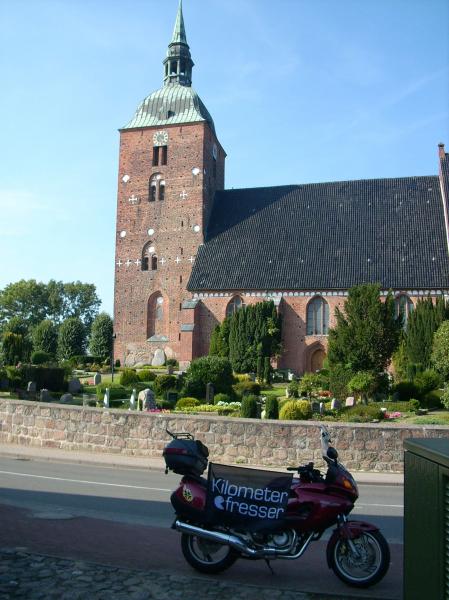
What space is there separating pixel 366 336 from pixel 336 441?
13.6 metres

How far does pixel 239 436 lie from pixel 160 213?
33369mm

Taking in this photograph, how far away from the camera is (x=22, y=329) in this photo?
58.6 meters

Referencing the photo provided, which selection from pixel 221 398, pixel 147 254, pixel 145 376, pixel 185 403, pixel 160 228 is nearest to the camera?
pixel 185 403

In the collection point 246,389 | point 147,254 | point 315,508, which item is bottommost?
point 315,508

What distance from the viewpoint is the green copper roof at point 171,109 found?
46.1 meters

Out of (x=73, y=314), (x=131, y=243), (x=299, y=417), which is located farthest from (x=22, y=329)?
(x=299, y=417)

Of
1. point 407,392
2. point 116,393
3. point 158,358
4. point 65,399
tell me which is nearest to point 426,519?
point 65,399

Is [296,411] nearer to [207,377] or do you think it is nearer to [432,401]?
[432,401]

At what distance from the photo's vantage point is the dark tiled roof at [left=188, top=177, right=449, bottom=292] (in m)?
39.7

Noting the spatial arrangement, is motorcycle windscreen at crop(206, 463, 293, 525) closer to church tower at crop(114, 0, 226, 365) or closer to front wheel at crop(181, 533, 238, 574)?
front wheel at crop(181, 533, 238, 574)

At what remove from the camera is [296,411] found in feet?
67.3

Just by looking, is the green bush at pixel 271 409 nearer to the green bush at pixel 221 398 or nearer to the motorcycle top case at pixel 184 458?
the green bush at pixel 221 398

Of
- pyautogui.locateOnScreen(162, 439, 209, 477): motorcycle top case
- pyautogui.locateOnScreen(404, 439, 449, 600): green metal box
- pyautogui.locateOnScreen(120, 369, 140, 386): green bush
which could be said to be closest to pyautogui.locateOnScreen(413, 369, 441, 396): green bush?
pyautogui.locateOnScreen(120, 369, 140, 386): green bush

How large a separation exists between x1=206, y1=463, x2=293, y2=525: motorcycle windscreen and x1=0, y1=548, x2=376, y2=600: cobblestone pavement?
0.63m
